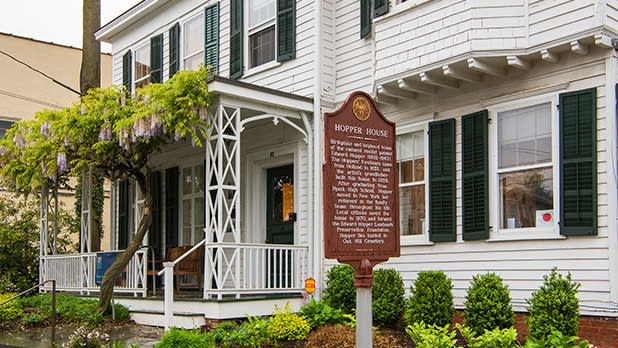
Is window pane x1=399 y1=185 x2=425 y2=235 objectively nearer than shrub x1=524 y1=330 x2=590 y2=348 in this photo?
No

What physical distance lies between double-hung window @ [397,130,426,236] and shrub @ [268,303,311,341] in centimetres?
242

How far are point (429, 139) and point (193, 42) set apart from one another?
23.6 ft

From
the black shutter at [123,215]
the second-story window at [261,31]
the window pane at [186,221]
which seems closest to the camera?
the second-story window at [261,31]

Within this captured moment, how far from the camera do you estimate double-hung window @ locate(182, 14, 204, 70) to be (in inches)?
597

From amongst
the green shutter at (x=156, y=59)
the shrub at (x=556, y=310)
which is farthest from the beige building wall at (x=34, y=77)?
the shrub at (x=556, y=310)

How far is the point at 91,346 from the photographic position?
8.84 metres

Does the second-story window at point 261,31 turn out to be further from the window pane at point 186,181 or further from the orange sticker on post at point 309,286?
the orange sticker on post at point 309,286

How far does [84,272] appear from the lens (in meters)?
14.0

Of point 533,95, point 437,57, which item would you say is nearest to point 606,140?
point 533,95

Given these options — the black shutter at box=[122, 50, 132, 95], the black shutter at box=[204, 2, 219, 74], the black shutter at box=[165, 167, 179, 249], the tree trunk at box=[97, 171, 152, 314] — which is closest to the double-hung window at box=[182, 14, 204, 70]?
the black shutter at box=[204, 2, 219, 74]

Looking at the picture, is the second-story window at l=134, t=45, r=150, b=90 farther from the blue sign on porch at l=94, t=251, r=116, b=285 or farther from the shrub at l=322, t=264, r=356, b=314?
the shrub at l=322, t=264, r=356, b=314

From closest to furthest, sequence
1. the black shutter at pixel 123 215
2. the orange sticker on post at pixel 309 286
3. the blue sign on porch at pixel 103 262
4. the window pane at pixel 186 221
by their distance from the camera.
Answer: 1. the orange sticker on post at pixel 309 286
2. the blue sign on porch at pixel 103 262
3. the window pane at pixel 186 221
4. the black shutter at pixel 123 215

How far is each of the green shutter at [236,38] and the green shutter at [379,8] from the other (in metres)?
3.75

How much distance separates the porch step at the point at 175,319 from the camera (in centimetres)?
1031
